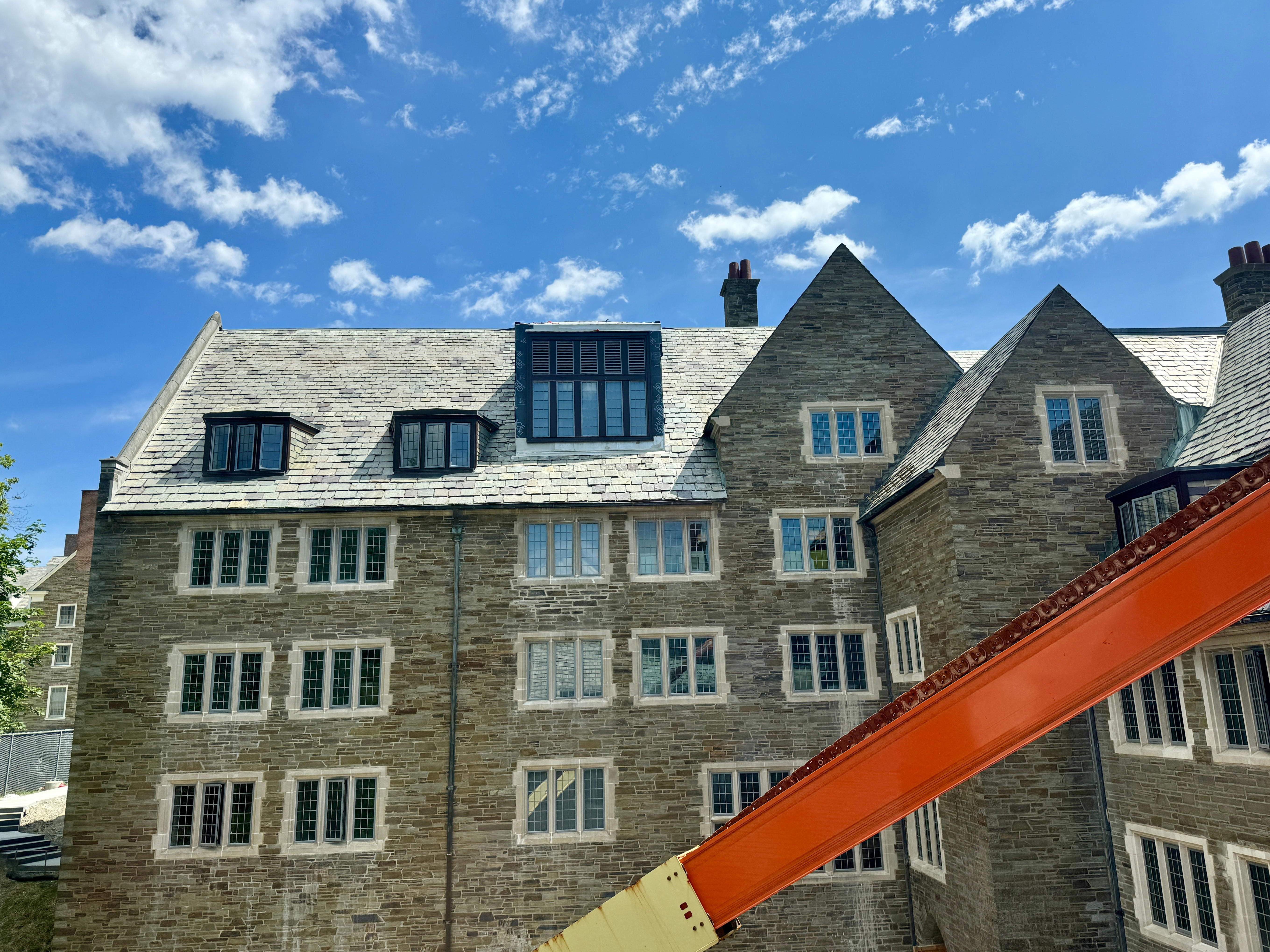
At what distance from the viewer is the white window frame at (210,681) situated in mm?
17609

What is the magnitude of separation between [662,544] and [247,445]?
1026cm

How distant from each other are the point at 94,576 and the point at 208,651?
3.18 metres

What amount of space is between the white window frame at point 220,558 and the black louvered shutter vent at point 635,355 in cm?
952

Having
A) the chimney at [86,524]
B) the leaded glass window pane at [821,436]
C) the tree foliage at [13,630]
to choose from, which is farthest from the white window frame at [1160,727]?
the chimney at [86,524]

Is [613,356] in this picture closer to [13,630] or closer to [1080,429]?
[1080,429]

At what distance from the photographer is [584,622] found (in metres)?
18.5

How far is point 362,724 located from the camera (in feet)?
57.8

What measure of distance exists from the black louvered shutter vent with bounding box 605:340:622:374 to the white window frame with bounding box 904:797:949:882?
40.9ft

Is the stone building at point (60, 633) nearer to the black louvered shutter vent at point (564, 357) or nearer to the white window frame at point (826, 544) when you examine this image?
the black louvered shutter vent at point (564, 357)

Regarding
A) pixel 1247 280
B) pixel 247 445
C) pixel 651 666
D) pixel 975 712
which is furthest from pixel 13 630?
pixel 1247 280

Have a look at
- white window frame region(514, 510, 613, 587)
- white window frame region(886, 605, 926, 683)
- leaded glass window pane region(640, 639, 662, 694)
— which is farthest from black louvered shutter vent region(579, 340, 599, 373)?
white window frame region(886, 605, 926, 683)

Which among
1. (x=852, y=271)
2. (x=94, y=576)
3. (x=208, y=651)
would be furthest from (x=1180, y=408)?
(x=94, y=576)

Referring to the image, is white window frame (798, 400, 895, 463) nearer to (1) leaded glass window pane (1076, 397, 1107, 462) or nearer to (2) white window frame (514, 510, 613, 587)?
(1) leaded glass window pane (1076, 397, 1107, 462)

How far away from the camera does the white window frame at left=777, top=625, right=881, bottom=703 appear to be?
59.9 feet
